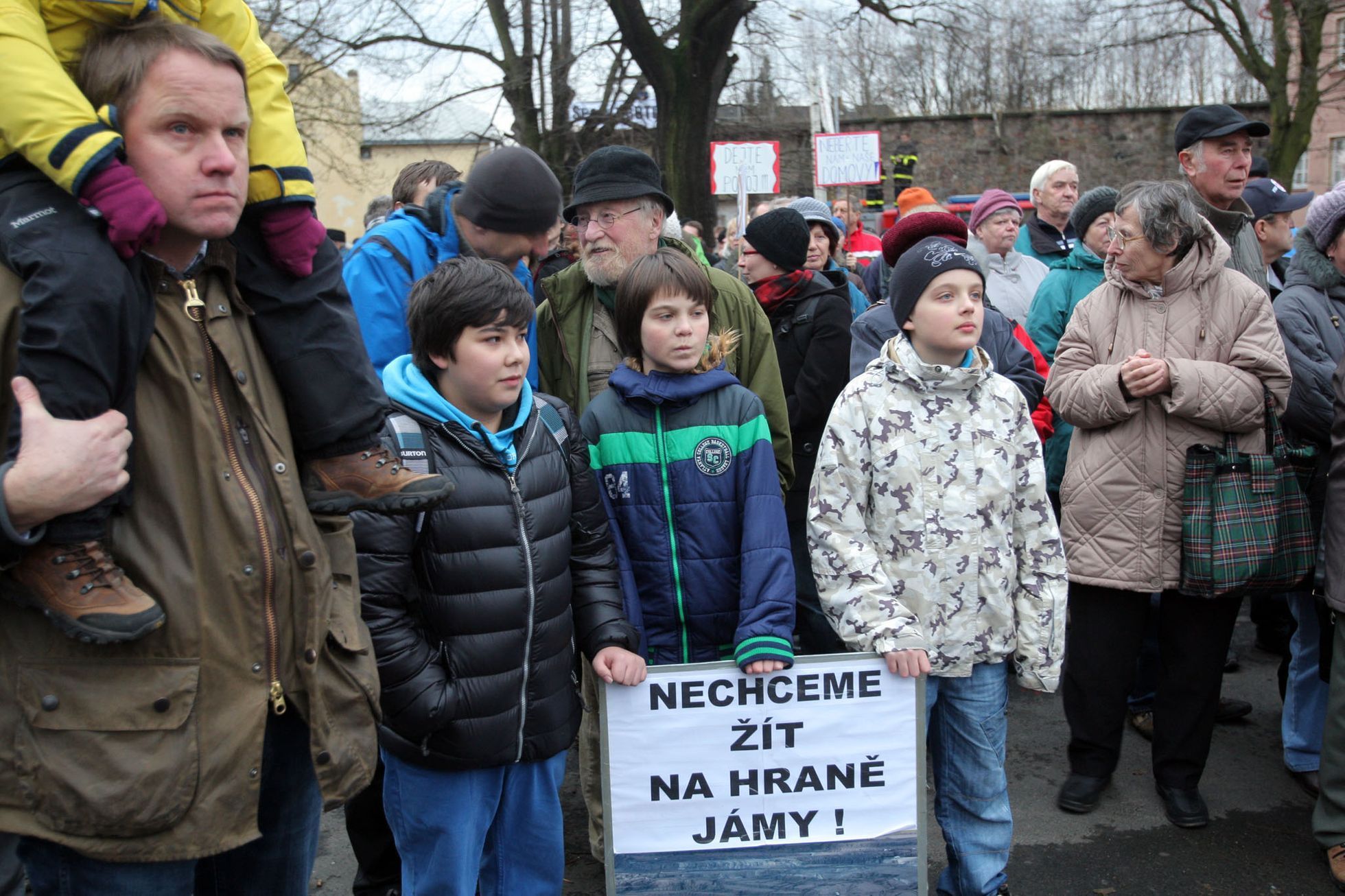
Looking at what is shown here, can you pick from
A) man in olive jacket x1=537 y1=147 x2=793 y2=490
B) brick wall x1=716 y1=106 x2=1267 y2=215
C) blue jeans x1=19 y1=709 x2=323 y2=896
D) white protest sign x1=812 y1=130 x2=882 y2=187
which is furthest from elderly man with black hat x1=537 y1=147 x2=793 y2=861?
brick wall x1=716 y1=106 x2=1267 y2=215

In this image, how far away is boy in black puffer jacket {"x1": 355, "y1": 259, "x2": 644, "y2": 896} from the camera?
8.07 feet

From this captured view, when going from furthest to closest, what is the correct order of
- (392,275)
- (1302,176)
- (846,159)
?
(1302,176) → (846,159) → (392,275)

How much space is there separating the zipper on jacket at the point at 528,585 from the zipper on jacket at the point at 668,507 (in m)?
0.55

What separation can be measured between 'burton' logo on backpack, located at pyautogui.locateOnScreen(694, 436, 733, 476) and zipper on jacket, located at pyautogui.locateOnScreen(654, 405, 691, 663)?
0.09 m

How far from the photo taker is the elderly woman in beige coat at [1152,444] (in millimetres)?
3771

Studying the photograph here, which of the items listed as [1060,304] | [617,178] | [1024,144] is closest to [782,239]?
[617,178]

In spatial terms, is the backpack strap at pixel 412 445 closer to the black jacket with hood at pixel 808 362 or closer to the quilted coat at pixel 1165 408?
the black jacket with hood at pixel 808 362

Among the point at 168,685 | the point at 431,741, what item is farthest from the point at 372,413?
the point at 431,741

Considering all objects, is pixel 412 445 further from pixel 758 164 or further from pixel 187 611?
pixel 758 164

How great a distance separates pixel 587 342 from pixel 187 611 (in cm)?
215

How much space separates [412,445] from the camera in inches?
97.7

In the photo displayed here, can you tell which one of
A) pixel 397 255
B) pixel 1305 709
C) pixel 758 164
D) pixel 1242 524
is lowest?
pixel 1305 709

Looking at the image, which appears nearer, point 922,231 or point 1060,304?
point 922,231

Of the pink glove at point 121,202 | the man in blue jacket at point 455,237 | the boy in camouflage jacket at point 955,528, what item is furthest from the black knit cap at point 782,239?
the pink glove at point 121,202
